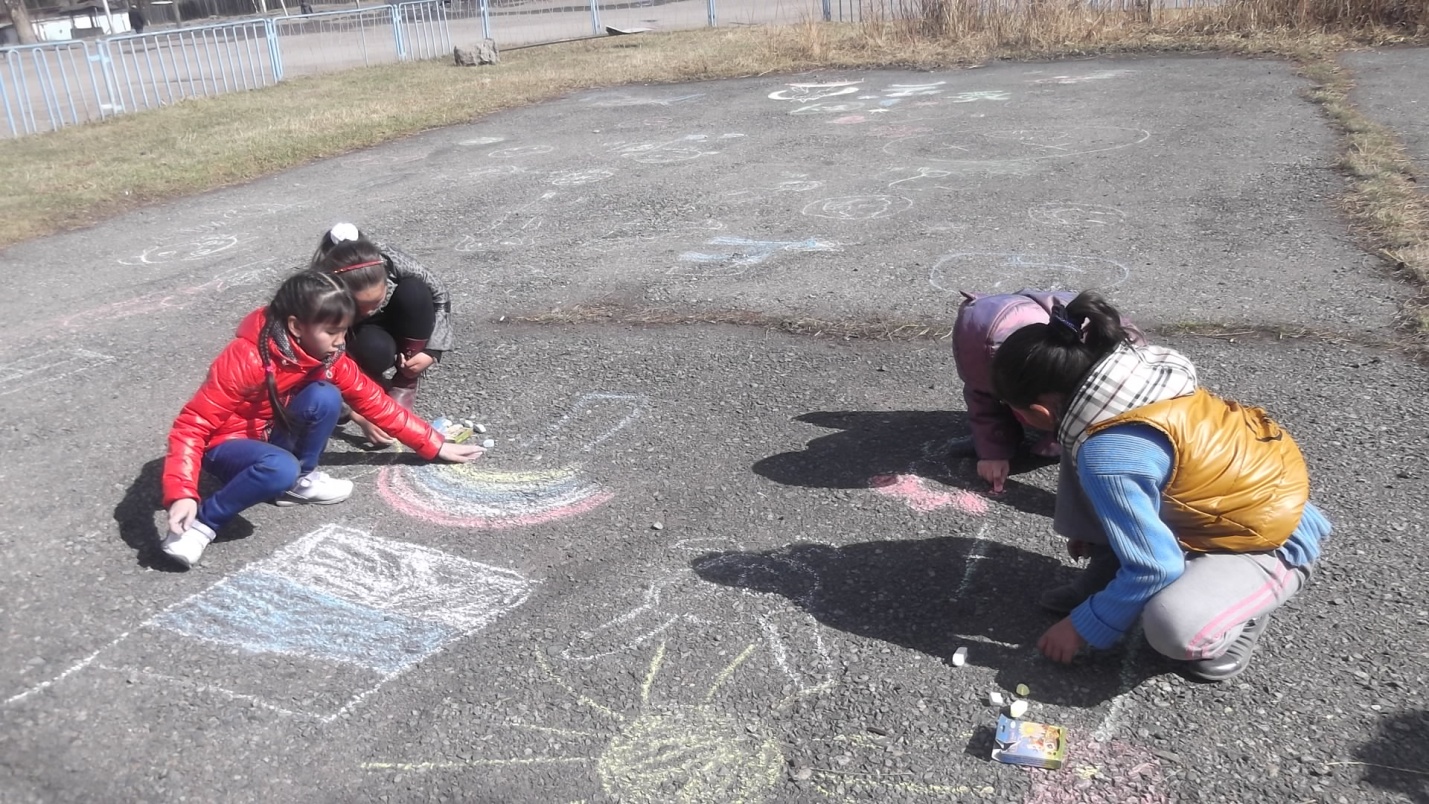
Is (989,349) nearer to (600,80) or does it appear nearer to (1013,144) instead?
(1013,144)

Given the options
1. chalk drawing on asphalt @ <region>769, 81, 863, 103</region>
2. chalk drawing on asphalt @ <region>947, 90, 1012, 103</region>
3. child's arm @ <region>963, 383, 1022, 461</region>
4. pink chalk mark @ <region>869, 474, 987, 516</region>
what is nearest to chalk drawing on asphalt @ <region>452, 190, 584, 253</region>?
pink chalk mark @ <region>869, 474, 987, 516</region>

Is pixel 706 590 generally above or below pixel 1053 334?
below

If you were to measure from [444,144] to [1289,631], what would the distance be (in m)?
8.33

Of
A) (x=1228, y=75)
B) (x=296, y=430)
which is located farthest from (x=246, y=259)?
(x=1228, y=75)

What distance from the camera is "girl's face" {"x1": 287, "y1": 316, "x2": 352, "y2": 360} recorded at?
327 centimetres

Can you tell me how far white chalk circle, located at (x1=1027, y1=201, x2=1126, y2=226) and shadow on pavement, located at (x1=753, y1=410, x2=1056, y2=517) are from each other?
2.46m

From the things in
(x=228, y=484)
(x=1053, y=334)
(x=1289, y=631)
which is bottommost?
(x=1289, y=631)

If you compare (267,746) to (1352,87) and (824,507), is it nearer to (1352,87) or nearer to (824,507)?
(824,507)

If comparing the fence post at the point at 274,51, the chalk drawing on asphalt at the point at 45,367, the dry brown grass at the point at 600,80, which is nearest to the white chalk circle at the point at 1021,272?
the dry brown grass at the point at 600,80

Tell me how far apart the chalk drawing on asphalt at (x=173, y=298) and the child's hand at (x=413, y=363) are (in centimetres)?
222

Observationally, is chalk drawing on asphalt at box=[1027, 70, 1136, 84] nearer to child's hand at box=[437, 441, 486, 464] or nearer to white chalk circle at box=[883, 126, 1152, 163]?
white chalk circle at box=[883, 126, 1152, 163]

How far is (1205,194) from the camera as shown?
20.1 ft

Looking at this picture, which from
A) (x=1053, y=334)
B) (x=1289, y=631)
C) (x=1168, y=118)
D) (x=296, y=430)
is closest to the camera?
(x=1053, y=334)

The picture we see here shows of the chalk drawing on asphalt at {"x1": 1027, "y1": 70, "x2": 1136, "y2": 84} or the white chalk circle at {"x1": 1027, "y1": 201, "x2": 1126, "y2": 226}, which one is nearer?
the white chalk circle at {"x1": 1027, "y1": 201, "x2": 1126, "y2": 226}
